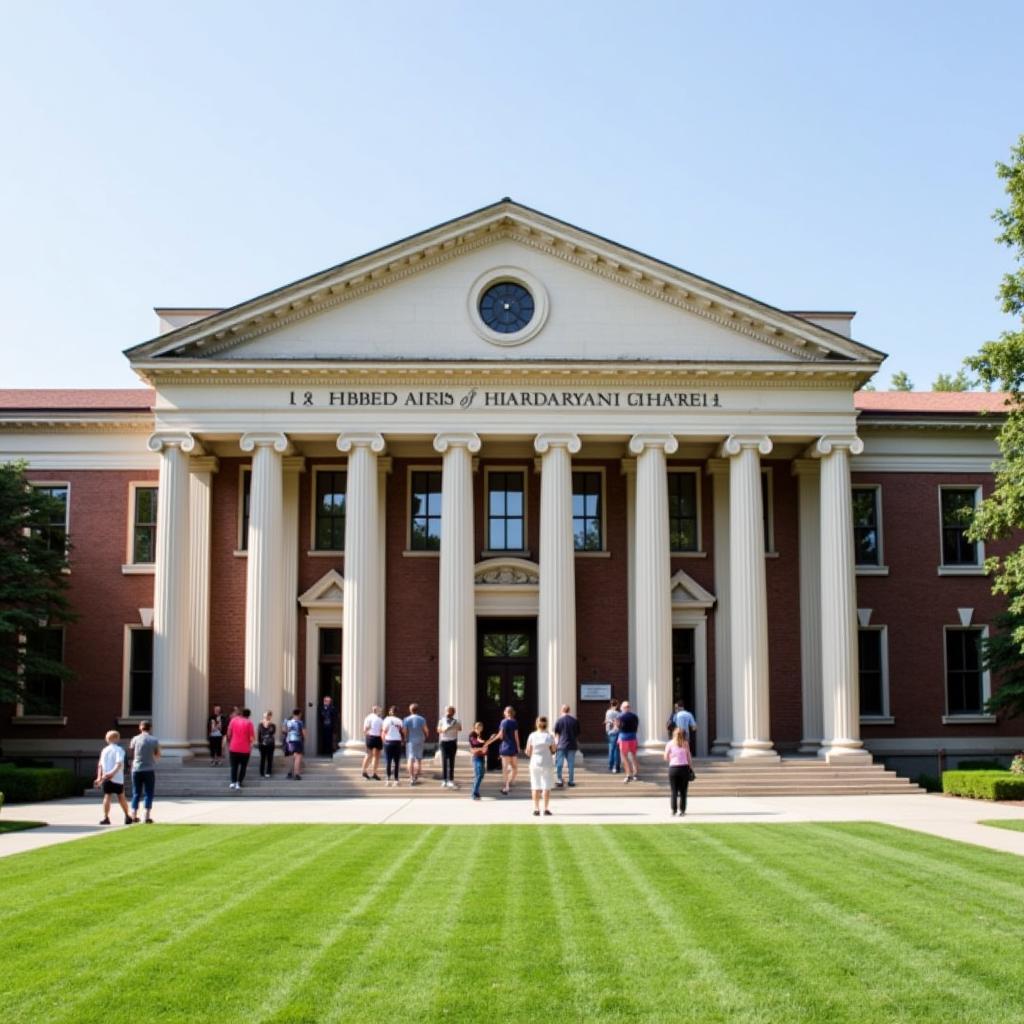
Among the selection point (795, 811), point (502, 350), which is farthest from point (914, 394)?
point (795, 811)

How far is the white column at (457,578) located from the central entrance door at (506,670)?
12.5ft

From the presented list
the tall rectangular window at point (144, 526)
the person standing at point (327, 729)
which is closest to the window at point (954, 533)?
the person standing at point (327, 729)

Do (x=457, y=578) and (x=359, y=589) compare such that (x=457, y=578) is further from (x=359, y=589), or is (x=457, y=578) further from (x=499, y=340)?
(x=499, y=340)

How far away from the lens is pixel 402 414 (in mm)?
33969

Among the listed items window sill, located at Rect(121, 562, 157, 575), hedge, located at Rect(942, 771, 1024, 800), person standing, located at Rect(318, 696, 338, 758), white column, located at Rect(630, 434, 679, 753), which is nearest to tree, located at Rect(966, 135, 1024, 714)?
hedge, located at Rect(942, 771, 1024, 800)

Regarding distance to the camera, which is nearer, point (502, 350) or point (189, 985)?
point (189, 985)

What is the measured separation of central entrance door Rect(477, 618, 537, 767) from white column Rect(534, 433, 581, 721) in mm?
3220

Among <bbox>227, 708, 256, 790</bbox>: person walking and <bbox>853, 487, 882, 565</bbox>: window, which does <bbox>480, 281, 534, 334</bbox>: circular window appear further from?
<bbox>227, 708, 256, 790</bbox>: person walking

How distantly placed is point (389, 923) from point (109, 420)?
2881 cm

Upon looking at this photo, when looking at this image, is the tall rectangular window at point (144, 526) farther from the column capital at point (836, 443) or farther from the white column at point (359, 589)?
the column capital at point (836, 443)

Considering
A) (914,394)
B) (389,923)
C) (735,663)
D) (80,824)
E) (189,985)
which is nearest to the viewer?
(189,985)

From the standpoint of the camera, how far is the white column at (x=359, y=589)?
32.7 m

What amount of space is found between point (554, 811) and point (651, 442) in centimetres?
1207

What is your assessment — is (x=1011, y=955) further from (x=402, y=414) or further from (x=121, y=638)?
(x=121, y=638)
